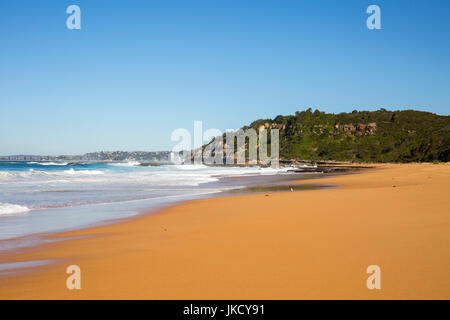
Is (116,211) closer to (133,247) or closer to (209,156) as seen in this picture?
(133,247)

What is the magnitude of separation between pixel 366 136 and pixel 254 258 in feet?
404

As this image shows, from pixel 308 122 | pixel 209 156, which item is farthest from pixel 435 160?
pixel 209 156

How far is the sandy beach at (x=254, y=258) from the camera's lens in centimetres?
414

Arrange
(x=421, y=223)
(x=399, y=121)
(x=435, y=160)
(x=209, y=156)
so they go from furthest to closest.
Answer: (x=209, y=156)
(x=399, y=121)
(x=435, y=160)
(x=421, y=223)

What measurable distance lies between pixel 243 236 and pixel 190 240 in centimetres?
107

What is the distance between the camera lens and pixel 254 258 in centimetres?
544

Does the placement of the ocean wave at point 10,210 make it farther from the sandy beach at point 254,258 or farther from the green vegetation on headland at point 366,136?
the green vegetation on headland at point 366,136

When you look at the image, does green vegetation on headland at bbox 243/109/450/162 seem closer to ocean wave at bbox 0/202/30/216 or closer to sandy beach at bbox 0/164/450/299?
sandy beach at bbox 0/164/450/299

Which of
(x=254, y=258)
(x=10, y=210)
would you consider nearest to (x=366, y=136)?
(x=10, y=210)

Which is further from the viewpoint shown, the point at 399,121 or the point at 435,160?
the point at 399,121

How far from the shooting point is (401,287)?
409cm

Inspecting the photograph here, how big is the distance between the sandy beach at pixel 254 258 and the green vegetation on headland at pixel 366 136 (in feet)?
218

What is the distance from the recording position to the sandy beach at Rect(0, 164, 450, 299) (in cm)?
414

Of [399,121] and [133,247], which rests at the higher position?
[399,121]
